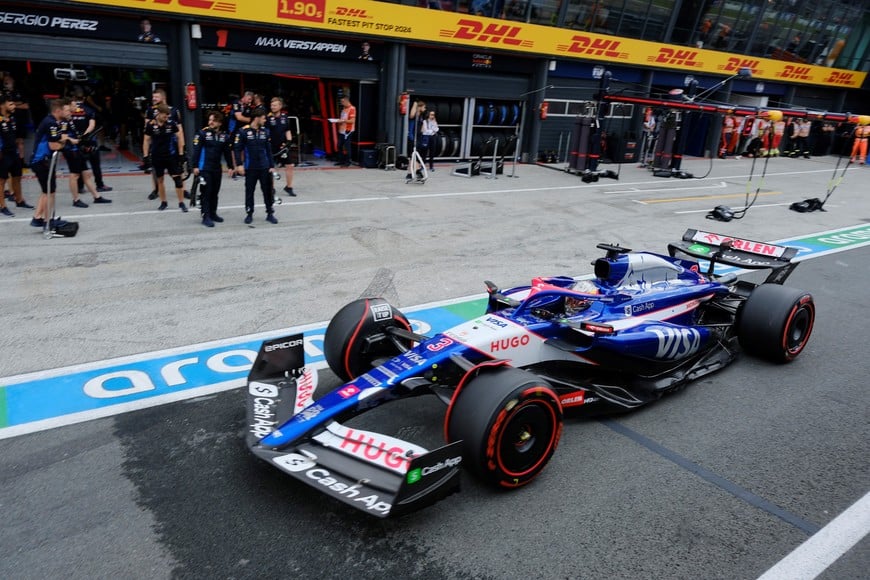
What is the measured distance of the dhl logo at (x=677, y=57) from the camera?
24.0m

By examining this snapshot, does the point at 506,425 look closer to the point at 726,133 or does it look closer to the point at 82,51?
the point at 82,51

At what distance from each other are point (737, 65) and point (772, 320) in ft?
84.1

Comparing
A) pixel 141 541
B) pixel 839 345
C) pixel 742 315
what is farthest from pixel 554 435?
pixel 839 345

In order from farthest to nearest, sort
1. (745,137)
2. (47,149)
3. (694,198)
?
1. (745,137)
2. (694,198)
3. (47,149)

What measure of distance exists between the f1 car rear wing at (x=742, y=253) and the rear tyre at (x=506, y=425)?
12.1ft

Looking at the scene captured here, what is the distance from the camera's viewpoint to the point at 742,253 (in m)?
7.27

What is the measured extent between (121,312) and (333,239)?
3.90 m

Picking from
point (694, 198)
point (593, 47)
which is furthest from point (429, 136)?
point (593, 47)

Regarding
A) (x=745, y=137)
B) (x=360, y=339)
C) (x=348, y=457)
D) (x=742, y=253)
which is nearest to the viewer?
(x=348, y=457)

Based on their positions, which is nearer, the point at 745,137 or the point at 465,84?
the point at 465,84

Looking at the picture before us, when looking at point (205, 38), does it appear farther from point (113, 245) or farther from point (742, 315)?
point (742, 315)

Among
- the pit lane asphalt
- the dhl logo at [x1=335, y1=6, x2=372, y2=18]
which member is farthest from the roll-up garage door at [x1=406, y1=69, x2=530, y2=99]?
the pit lane asphalt

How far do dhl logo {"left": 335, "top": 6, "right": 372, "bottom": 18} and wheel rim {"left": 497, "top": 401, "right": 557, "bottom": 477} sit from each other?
14.2 metres

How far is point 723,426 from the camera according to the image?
5.14 m
